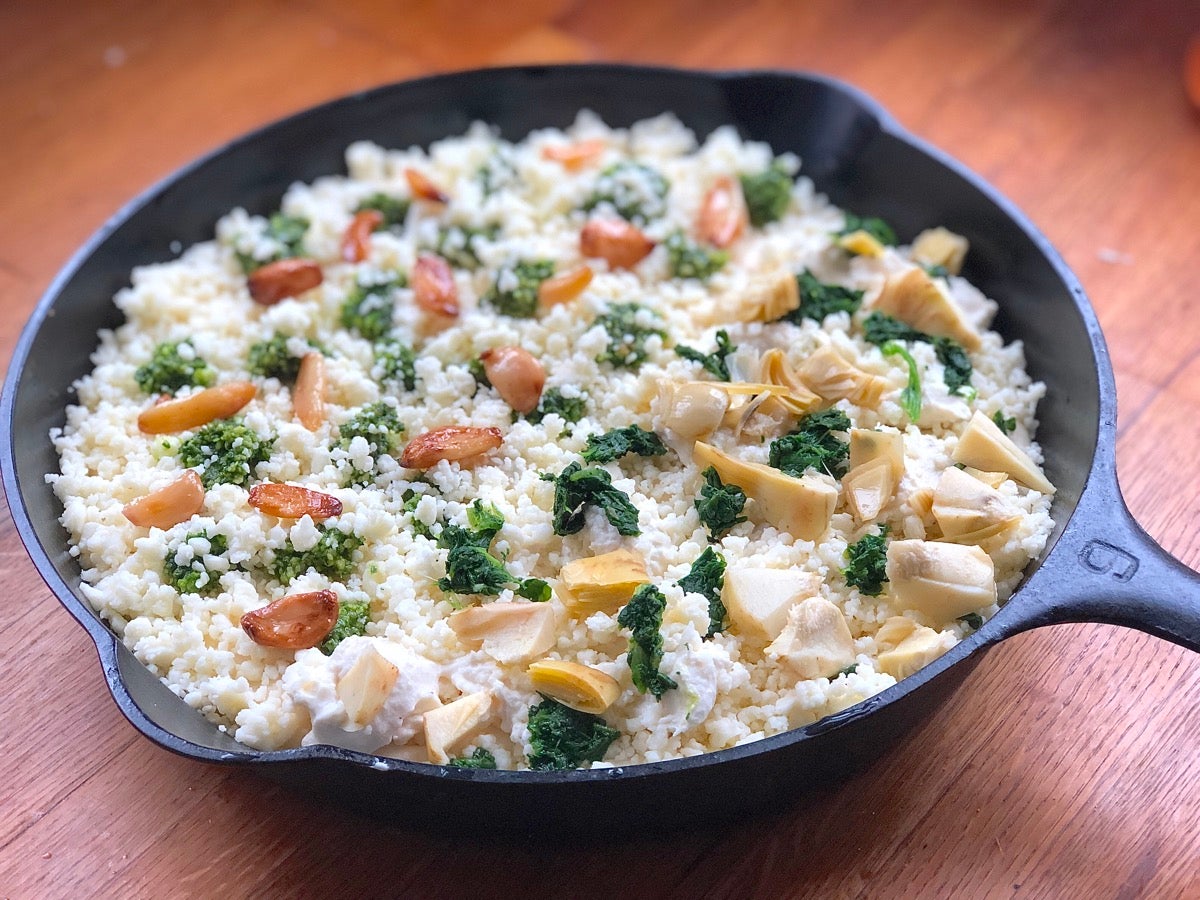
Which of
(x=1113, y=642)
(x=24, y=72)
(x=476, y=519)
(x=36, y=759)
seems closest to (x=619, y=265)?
(x=476, y=519)

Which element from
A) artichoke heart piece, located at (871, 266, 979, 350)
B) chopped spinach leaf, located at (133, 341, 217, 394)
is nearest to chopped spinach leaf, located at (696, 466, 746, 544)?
artichoke heart piece, located at (871, 266, 979, 350)

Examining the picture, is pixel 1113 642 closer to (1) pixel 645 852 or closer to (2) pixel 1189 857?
(2) pixel 1189 857

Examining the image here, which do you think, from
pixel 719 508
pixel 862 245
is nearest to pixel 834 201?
pixel 862 245

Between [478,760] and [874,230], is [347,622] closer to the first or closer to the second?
[478,760]

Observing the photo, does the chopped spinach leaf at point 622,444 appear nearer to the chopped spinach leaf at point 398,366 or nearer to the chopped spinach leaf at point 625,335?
the chopped spinach leaf at point 625,335

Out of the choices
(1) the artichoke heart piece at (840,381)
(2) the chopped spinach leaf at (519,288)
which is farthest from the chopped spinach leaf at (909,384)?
(2) the chopped spinach leaf at (519,288)

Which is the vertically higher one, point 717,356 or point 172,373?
point 717,356

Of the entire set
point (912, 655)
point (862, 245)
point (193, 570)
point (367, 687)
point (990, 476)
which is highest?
point (862, 245)
